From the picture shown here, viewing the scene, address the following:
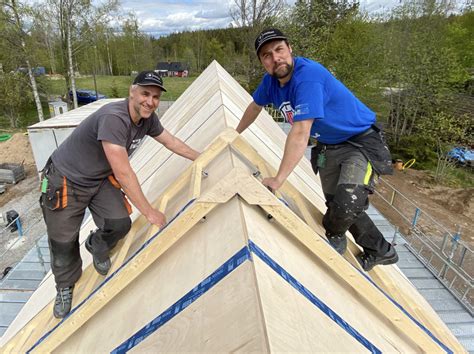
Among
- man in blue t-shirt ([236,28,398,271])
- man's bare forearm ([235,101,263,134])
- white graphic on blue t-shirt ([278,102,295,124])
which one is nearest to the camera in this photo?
man in blue t-shirt ([236,28,398,271])

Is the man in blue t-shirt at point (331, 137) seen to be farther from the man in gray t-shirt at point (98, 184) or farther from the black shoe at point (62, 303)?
the black shoe at point (62, 303)

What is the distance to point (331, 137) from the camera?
3.15 meters

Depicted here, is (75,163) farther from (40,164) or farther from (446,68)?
(446,68)

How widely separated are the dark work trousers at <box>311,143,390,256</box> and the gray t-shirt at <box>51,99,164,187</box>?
1.89 meters

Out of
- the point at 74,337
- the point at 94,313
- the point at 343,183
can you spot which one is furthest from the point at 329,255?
the point at 74,337

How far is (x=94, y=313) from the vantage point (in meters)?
2.36

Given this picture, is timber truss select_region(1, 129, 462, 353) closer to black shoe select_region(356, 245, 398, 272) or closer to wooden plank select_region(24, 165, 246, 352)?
wooden plank select_region(24, 165, 246, 352)

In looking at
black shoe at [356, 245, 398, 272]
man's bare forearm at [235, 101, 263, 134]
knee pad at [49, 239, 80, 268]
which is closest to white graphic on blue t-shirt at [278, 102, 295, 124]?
man's bare forearm at [235, 101, 263, 134]

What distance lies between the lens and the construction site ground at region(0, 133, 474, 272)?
1161 cm

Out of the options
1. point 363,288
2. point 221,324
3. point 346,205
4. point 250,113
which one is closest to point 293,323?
point 221,324

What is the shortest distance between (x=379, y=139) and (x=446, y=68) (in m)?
21.9

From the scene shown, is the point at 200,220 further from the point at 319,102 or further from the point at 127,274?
the point at 319,102

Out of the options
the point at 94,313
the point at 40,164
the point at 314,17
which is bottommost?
the point at 40,164

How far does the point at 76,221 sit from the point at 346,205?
2.43 meters
